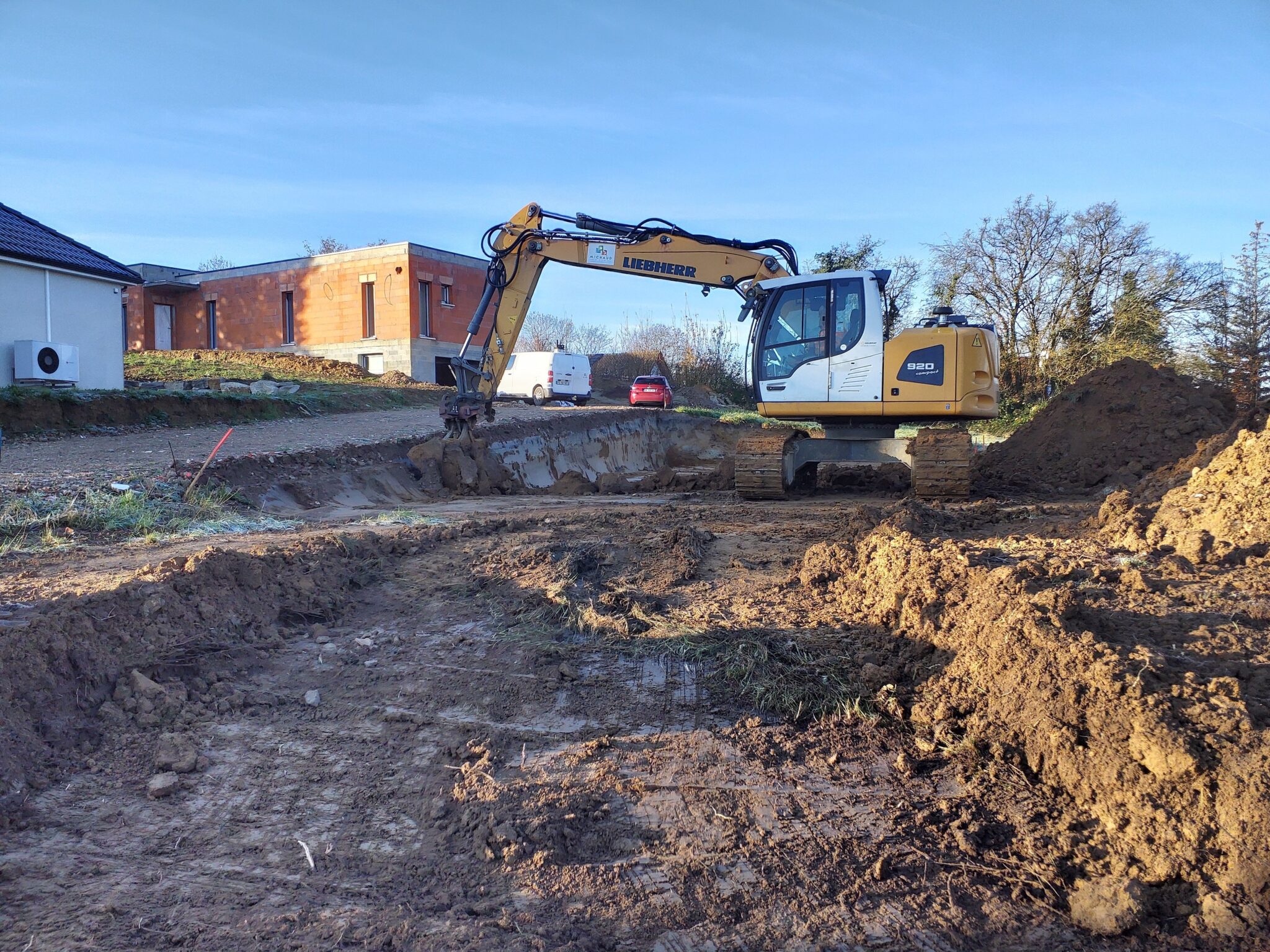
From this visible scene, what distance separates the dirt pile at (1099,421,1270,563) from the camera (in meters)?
5.57

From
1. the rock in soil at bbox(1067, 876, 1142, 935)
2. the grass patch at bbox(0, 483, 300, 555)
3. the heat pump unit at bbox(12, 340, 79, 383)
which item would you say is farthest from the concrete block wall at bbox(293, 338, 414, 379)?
the rock in soil at bbox(1067, 876, 1142, 935)

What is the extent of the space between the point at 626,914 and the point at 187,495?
8607mm

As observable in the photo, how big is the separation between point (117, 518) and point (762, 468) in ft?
24.6

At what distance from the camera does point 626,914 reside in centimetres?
273

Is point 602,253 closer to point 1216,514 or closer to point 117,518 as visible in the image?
point 117,518

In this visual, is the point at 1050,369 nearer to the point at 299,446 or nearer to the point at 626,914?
the point at 299,446

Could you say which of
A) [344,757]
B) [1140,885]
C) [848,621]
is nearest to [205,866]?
[344,757]

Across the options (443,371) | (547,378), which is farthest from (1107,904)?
(443,371)

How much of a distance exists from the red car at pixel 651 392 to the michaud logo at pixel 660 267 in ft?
63.5

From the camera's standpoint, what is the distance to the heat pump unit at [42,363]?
55.9 feet

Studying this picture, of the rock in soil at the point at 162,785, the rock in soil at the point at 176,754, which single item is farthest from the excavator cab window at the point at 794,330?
the rock in soil at the point at 162,785

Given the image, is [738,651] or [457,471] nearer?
[738,651]

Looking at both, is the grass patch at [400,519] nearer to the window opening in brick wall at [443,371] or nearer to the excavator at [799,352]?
the excavator at [799,352]

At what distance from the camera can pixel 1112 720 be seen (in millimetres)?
3350
